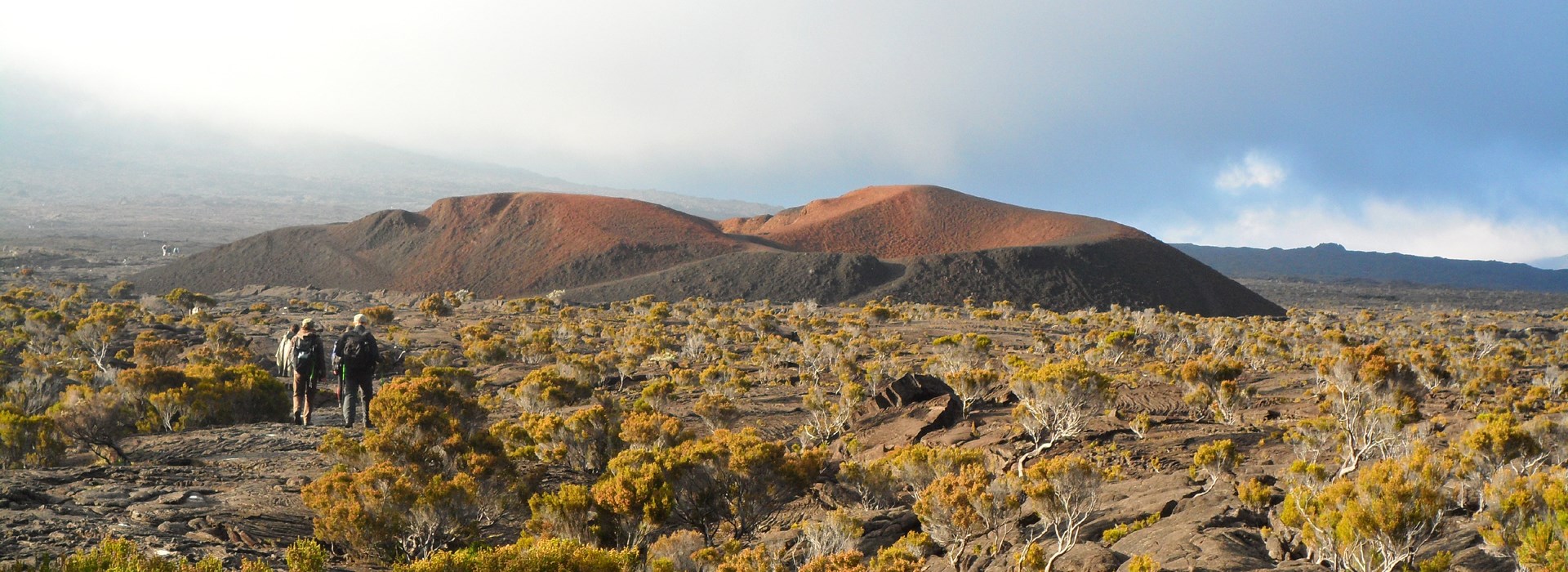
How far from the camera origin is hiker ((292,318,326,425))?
1128 cm

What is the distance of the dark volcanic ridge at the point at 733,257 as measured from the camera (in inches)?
2415

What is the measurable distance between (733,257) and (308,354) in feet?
185

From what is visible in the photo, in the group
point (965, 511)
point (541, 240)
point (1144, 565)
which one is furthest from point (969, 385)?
point (541, 240)

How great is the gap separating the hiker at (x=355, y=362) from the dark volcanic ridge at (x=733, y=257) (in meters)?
48.6

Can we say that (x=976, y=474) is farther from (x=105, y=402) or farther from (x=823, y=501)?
(x=105, y=402)

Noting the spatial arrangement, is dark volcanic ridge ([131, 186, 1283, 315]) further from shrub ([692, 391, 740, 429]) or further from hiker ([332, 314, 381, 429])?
hiker ([332, 314, 381, 429])

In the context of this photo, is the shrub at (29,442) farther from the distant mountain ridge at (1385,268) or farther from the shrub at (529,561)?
the distant mountain ridge at (1385,268)

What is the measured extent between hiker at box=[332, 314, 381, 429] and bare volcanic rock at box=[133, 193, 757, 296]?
5653 cm

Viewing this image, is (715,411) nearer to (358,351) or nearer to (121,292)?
(358,351)

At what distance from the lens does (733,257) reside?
67625 mm

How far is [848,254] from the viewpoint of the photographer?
65750 mm

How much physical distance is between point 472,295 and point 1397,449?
58866mm

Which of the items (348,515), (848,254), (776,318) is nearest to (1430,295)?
(848,254)

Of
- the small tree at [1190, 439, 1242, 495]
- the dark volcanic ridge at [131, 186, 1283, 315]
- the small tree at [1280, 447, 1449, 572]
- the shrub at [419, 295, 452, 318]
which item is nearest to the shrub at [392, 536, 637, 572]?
the small tree at [1280, 447, 1449, 572]
